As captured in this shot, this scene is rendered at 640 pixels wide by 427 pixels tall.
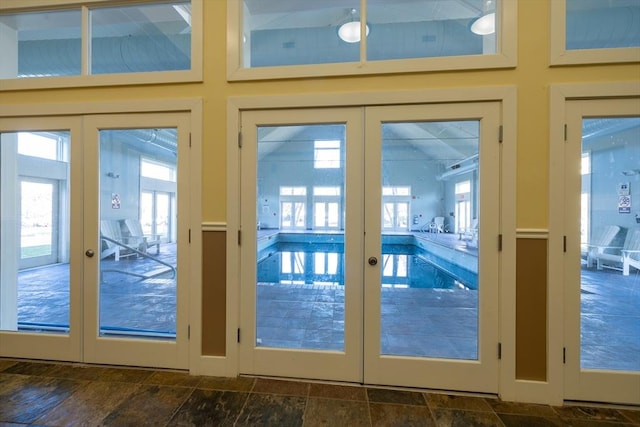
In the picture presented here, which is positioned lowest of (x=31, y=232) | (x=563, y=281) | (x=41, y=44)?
(x=563, y=281)

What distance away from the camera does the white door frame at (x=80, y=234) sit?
212 cm

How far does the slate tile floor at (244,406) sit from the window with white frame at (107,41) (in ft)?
7.91

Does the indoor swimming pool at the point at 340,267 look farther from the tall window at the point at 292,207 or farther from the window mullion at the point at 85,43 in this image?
the window mullion at the point at 85,43

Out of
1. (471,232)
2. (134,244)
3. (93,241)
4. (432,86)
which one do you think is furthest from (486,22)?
(93,241)

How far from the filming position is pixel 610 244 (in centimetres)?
192

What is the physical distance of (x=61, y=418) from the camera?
1.66 meters

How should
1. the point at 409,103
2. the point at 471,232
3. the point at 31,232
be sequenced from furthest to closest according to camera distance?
the point at 31,232 → the point at 471,232 → the point at 409,103

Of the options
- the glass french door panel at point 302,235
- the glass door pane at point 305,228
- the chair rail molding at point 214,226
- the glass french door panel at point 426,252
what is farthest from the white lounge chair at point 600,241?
the chair rail molding at point 214,226

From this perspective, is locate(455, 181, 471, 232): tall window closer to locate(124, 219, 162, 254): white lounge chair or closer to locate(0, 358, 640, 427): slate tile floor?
locate(0, 358, 640, 427): slate tile floor

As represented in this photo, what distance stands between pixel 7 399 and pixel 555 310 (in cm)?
390

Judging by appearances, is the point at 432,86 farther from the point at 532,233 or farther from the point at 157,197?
the point at 157,197

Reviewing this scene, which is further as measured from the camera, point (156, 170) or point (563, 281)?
point (156, 170)

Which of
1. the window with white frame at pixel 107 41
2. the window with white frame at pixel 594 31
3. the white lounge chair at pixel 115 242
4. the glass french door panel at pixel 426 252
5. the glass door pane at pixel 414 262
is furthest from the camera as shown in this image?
the white lounge chair at pixel 115 242

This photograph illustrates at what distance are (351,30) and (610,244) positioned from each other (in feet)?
8.34
